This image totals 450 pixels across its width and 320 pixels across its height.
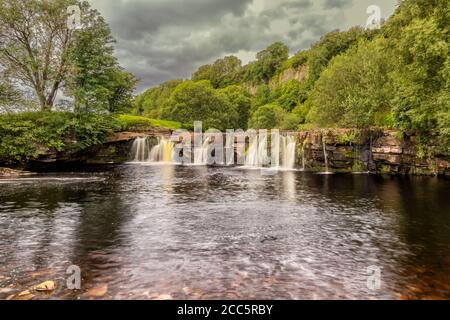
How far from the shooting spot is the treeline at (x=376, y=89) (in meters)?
23.7

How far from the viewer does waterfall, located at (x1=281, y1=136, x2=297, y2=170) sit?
37656mm

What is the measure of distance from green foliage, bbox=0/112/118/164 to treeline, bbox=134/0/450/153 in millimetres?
31572

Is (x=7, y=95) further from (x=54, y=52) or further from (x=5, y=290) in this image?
(x=5, y=290)

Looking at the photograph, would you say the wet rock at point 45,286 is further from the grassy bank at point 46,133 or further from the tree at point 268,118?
the tree at point 268,118

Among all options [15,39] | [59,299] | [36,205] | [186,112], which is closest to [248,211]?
[59,299]

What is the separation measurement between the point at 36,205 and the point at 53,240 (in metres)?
6.99

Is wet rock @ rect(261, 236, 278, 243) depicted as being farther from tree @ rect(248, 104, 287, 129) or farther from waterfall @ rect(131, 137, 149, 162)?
tree @ rect(248, 104, 287, 129)

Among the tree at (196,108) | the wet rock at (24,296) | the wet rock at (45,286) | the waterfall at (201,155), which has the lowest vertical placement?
the wet rock at (24,296)

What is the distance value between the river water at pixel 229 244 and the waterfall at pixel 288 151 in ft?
56.9

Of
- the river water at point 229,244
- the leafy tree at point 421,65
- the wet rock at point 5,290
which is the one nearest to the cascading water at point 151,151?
the river water at point 229,244

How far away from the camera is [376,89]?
38.4 metres

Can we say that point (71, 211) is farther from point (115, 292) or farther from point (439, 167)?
point (439, 167)

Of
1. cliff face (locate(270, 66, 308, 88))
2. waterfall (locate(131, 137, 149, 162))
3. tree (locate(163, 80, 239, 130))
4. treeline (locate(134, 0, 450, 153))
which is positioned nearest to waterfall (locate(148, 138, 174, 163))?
waterfall (locate(131, 137, 149, 162))

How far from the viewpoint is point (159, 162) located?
1914 inches
